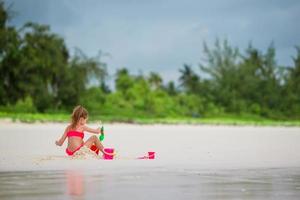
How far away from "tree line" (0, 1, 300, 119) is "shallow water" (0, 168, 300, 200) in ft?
108

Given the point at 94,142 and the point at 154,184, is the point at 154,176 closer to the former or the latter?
the point at 154,184

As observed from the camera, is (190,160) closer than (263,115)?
Yes

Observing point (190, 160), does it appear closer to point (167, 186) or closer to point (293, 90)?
point (167, 186)

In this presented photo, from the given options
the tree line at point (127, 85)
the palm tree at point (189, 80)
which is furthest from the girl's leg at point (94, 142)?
the palm tree at point (189, 80)

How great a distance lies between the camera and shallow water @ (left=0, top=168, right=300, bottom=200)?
5.91 meters

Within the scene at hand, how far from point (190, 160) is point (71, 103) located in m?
34.3

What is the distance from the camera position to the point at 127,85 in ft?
166

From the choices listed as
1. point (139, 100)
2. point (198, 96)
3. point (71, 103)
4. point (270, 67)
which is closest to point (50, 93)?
point (71, 103)

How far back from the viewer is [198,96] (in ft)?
168

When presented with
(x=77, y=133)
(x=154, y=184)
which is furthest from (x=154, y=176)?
(x=77, y=133)

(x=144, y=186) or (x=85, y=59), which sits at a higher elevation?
(x=85, y=59)

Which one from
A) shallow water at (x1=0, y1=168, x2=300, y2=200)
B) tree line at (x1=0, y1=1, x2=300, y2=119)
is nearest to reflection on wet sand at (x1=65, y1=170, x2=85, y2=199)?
shallow water at (x1=0, y1=168, x2=300, y2=200)

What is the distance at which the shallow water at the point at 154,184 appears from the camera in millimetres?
5910

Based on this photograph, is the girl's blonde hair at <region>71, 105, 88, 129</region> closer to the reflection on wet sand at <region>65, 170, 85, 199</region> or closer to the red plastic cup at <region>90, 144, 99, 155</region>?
the red plastic cup at <region>90, 144, 99, 155</region>
